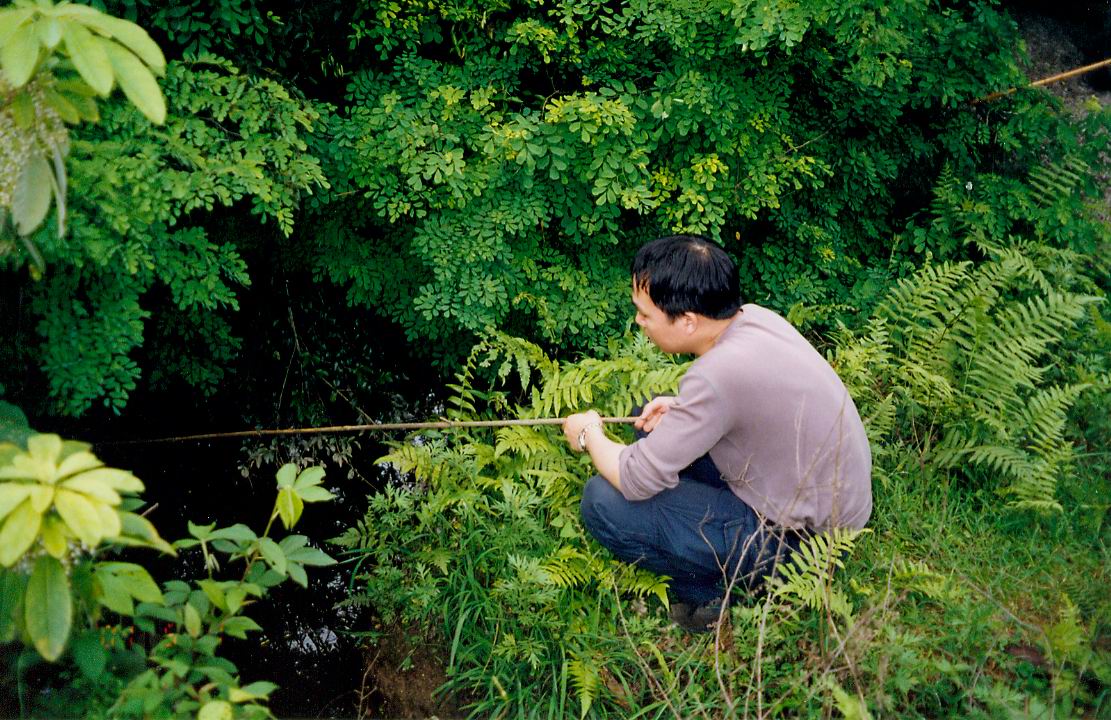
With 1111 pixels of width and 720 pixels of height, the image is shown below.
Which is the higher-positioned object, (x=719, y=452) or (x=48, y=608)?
(x=48, y=608)

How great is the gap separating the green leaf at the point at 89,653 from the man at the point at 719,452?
1.83m

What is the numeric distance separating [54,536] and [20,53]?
3.57 feet

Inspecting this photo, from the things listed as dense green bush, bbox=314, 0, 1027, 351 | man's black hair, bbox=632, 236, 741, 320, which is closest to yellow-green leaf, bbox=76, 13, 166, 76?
man's black hair, bbox=632, 236, 741, 320

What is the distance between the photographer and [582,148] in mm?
4430

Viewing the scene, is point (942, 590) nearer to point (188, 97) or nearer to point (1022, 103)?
point (1022, 103)

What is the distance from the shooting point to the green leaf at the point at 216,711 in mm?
2230

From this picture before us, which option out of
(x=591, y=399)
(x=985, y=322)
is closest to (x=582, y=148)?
(x=591, y=399)

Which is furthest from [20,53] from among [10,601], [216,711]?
[216,711]

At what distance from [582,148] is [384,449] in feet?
7.23

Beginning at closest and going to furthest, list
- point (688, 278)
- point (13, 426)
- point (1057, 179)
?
point (13, 426) < point (688, 278) < point (1057, 179)

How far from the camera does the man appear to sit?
10.6 feet

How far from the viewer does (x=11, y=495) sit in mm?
1859

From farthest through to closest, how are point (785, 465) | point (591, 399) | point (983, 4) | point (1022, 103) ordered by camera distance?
point (1022, 103)
point (983, 4)
point (591, 399)
point (785, 465)

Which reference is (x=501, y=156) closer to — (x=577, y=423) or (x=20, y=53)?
(x=577, y=423)
